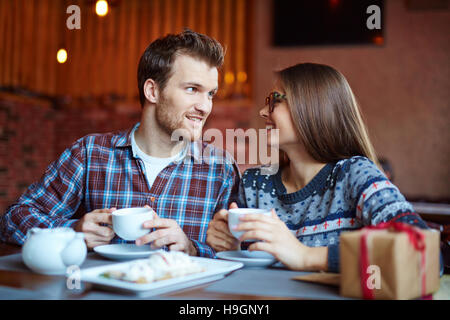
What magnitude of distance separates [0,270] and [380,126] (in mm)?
4381

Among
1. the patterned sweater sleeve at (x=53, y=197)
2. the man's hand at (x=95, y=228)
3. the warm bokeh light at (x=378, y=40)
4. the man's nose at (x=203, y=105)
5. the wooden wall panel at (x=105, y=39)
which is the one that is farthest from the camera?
the wooden wall panel at (x=105, y=39)

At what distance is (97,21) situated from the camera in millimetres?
5375

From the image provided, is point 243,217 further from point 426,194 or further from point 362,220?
point 426,194

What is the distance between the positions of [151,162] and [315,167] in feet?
2.28

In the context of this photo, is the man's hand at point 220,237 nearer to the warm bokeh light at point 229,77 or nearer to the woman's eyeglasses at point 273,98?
the woman's eyeglasses at point 273,98

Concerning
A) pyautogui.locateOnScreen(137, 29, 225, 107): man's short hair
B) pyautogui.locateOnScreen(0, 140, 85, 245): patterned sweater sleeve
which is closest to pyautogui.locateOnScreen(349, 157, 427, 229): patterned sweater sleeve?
pyautogui.locateOnScreen(137, 29, 225, 107): man's short hair

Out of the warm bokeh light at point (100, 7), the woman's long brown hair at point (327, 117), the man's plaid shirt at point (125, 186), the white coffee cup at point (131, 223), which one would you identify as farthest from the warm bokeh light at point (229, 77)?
the white coffee cup at point (131, 223)

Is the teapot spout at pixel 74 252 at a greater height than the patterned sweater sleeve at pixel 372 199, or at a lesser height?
lesser

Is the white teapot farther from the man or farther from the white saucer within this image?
the man

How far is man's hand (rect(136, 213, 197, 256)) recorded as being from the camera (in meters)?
1.20

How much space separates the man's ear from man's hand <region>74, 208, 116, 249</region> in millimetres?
844

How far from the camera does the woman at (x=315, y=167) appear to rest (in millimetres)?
1345

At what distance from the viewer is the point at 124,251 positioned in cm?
124
